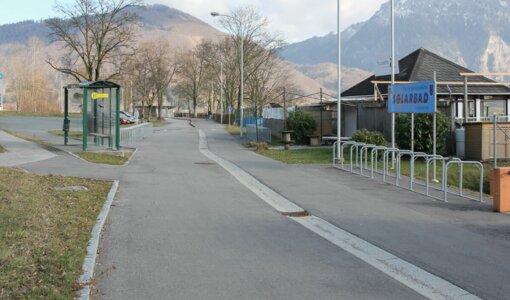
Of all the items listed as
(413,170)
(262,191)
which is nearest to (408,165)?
(413,170)

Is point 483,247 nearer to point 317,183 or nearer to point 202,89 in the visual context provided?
point 317,183

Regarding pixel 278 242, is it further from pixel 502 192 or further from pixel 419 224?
pixel 502 192

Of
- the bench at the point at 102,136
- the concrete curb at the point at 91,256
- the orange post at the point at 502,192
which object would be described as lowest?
the concrete curb at the point at 91,256

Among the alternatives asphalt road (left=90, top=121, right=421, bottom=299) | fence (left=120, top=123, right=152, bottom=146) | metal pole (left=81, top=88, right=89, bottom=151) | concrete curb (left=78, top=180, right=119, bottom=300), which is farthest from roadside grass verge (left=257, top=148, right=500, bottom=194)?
concrete curb (left=78, top=180, right=119, bottom=300)

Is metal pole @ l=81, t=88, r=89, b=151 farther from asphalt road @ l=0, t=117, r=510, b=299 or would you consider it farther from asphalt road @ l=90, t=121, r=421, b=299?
asphalt road @ l=90, t=121, r=421, b=299

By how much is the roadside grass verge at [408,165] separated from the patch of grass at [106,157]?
5.94 m

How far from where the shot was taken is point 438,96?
102 ft

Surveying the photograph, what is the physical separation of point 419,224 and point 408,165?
11.5 meters

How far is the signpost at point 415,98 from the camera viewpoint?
1675 cm

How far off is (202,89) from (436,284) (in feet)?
329

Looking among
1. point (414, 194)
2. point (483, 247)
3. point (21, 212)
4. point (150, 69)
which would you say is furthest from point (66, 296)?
point (150, 69)

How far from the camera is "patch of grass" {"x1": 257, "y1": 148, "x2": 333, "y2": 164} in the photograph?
21875 mm

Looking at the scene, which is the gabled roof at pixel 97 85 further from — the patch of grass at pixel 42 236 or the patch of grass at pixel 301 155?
the patch of grass at pixel 42 236

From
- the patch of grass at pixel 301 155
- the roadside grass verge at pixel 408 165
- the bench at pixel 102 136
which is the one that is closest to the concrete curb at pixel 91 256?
the roadside grass verge at pixel 408 165
